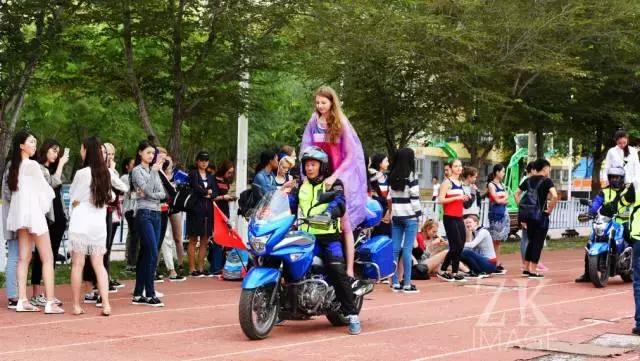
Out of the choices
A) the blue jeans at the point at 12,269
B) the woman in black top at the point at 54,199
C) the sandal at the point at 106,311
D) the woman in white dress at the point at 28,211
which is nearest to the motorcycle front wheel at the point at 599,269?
the sandal at the point at 106,311

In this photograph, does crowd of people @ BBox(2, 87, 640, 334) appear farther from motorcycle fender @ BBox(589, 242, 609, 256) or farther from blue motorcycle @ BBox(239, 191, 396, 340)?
motorcycle fender @ BBox(589, 242, 609, 256)

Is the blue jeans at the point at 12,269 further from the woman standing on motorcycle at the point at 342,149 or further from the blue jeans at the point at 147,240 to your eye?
the woman standing on motorcycle at the point at 342,149

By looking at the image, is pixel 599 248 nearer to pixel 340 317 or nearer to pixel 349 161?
pixel 340 317

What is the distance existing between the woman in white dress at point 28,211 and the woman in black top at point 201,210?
14.0 ft

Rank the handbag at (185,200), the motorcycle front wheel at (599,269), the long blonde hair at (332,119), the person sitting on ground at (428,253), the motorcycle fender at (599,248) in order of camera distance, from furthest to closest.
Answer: the person sitting on ground at (428,253)
the handbag at (185,200)
the motorcycle fender at (599,248)
the motorcycle front wheel at (599,269)
the long blonde hair at (332,119)

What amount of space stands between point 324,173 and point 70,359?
2.93m

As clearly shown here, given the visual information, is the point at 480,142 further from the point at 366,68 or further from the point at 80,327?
the point at 80,327

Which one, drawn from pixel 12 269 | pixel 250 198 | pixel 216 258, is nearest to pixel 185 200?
pixel 216 258

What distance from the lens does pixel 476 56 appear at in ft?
73.7

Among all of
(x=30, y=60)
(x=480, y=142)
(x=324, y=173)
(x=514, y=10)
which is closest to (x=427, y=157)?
(x=480, y=142)

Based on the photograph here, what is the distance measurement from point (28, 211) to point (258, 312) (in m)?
Result: 3.17

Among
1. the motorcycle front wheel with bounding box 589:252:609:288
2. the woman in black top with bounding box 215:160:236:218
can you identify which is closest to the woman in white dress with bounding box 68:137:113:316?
the woman in black top with bounding box 215:160:236:218

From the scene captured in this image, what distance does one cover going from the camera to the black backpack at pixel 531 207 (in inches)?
620

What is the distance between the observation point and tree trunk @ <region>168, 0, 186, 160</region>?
16250 mm
